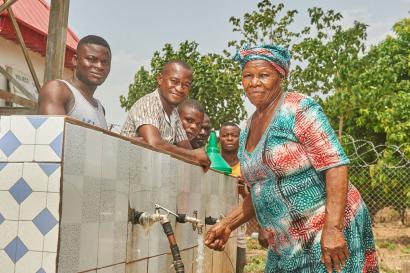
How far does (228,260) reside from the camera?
192 inches

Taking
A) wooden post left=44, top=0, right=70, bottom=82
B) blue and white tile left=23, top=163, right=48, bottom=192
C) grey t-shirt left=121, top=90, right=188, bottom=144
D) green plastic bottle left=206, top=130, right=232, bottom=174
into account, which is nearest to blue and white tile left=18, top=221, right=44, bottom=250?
blue and white tile left=23, top=163, right=48, bottom=192

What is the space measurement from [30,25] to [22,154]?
641 cm

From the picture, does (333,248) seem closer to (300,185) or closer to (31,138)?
(300,185)

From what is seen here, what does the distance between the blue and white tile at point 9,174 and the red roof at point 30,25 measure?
5.83 metres

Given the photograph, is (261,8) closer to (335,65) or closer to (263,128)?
(335,65)

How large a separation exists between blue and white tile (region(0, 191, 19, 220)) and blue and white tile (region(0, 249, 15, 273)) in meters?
0.10

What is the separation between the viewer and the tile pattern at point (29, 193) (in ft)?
5.03

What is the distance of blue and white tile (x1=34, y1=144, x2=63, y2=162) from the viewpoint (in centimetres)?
156

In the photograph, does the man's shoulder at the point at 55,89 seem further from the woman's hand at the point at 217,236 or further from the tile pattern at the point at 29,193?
the woman's hand at the point at 217,236

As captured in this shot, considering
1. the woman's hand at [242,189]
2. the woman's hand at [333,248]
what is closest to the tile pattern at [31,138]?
the woman's hand at [333,248]

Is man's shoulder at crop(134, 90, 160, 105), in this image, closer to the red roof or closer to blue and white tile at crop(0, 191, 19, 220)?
blue and white tile at crop(0, 191, 19, 220)

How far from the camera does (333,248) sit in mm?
1989

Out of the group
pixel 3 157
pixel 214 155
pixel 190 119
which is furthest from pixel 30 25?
pixel 3 157

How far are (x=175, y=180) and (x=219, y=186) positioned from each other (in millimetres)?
1409
